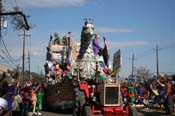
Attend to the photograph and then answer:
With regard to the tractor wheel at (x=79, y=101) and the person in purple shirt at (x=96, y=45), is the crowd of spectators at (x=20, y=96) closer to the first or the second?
the tractor wheel at (x=79, y=101)

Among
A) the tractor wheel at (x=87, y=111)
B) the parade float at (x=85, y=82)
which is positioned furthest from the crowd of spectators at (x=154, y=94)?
the tractor wheel at (x=87, y=111)

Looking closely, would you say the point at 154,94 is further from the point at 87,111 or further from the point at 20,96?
the point at 87,111

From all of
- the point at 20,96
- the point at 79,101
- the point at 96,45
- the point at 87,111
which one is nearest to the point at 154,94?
the point at 96,45

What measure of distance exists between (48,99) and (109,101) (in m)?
13.6

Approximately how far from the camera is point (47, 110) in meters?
28.3

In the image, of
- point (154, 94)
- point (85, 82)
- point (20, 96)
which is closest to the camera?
point (85, 82)

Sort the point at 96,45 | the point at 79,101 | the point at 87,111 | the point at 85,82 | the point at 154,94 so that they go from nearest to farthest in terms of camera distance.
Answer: the point at 87,111 → the point at 79,101 → the point at 85,82 → the point at 154,94 → the point at 96,45

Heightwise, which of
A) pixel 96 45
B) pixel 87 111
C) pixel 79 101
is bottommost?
pixel 87 111

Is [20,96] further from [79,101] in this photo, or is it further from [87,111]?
[87,111]

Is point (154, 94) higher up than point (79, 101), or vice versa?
point (154, 94)

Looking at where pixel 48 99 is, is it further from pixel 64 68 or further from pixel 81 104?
pixel 81 104

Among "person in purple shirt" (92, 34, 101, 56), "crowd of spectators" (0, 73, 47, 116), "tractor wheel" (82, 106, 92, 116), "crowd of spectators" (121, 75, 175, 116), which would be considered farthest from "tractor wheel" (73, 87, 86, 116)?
"person in purple shirt" (92, 34, 101, 56)

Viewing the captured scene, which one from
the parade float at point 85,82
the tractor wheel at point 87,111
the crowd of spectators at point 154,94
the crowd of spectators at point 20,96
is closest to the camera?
the tractor wheel at point 87,111

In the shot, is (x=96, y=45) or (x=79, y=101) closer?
(x=79, y=101)
